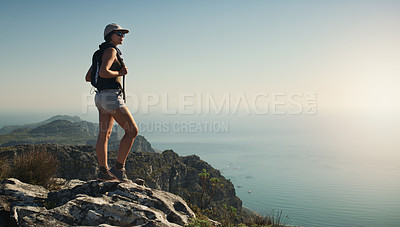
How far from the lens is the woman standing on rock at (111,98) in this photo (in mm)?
4211

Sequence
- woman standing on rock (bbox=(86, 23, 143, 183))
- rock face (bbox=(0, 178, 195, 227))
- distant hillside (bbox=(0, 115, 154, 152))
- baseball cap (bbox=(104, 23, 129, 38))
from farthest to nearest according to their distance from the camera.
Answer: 1. distant hillside (bbox=(0, 115, 154, 152))
2. baseball cap (bbox=(104, 23, 129, 38))
3. woman standing on rock (bbox=(86, 23, 143, 183))
4. rock face (bbox=(0, 178, 195, 227))

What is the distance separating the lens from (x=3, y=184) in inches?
168

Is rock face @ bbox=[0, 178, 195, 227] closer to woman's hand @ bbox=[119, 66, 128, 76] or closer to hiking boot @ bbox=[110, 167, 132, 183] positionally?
hiking boot @ bbox=[110, 167, 132, 183]

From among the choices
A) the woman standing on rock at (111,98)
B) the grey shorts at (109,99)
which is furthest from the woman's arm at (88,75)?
the grey shorts at (109,99)

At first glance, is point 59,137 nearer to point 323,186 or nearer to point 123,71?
point 323,186

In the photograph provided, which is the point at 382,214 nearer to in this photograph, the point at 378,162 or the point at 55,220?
the point at 378,162

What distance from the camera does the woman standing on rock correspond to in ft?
13.8

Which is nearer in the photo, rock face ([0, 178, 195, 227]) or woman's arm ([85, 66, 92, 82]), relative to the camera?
rock face ([0, 178, 195, 227])

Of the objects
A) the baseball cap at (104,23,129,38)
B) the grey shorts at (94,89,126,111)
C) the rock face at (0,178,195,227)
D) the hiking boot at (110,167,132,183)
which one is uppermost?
the baseball cap at (104,23,129,38)

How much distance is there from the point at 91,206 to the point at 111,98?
1793 mm

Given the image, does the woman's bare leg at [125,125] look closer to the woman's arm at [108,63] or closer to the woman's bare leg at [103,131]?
the woman's bare leg at [103,131]

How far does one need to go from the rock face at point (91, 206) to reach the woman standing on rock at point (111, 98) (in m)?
0.43

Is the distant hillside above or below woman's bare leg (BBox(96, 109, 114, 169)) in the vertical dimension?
below

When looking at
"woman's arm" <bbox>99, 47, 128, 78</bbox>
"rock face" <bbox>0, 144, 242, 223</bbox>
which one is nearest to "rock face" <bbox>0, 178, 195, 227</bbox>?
"woman's arm" <bbox>99, 47, 128, 78</bbox>
